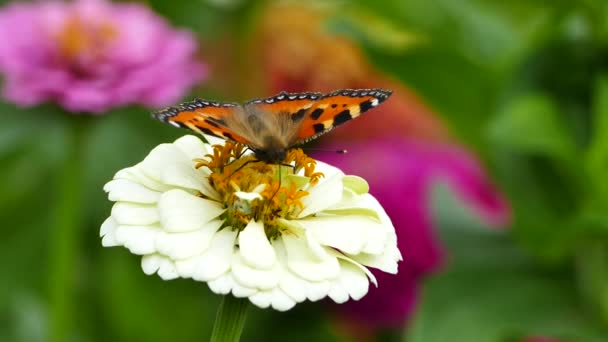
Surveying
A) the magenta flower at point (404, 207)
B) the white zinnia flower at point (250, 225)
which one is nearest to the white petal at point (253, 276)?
the white zinnia flower at point (250, 225)

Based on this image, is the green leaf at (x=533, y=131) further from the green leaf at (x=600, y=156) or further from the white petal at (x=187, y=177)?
the white petal at (x=187, y=177)

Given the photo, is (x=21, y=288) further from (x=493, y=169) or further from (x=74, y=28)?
(x=493, y=169)

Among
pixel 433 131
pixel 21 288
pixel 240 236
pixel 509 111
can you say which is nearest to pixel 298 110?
pixel 240 236

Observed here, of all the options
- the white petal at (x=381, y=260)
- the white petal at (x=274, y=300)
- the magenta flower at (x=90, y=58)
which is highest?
the magenta flower at (x=90, y=58)

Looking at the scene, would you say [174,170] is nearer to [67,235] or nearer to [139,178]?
[139,178]

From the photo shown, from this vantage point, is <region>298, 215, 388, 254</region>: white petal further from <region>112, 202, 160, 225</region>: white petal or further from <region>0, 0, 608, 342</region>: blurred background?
<region>0, 0, 608, 342</region>: blurred background

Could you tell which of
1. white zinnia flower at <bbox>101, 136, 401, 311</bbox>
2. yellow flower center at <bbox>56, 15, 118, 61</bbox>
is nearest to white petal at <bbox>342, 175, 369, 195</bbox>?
white zinnia flower at <bbox>101, 136, 401, 311</bbox>

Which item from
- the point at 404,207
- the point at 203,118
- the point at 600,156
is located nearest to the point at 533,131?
the point at 600,156
